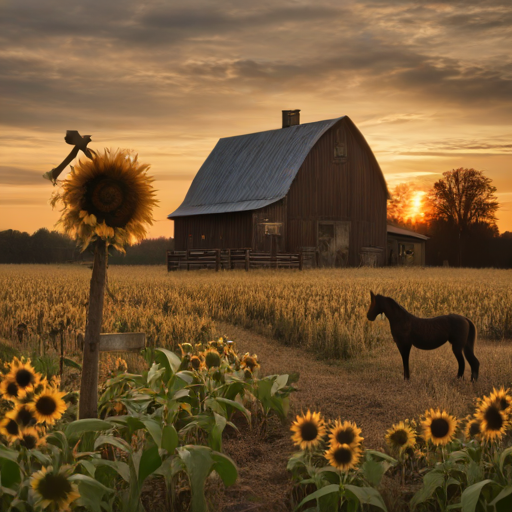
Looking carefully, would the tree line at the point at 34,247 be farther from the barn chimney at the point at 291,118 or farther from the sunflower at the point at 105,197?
the sunflower at the point at 105,197

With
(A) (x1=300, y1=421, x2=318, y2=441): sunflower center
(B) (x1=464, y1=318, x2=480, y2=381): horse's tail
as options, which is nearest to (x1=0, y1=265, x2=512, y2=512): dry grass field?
(B) (x1=464, y1=318, x2=480, y2=381): horse's tail

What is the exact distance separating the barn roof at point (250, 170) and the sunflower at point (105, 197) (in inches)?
1053

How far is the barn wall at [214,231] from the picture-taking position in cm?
3198

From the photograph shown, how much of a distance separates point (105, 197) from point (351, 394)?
368 centimetres

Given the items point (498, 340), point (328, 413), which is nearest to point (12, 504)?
point (328, 413)

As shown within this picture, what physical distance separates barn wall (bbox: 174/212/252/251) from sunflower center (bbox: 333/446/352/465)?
28043mm

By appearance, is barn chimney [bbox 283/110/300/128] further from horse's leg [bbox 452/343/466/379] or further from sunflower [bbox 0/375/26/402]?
sunflower [bbox 0/375/26/402]

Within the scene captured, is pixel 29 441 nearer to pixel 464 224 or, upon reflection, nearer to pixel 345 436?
pixel 345 436

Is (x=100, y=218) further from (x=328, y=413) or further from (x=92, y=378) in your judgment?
(x=328, y=413)

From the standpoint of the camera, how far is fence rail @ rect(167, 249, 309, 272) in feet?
99.0

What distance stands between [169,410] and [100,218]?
55.1 inches

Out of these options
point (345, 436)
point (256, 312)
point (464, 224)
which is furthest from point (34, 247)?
point (345, 436)

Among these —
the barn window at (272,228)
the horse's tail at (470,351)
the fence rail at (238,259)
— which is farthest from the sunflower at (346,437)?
the barn window at (272,228)

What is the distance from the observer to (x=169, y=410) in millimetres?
4238
